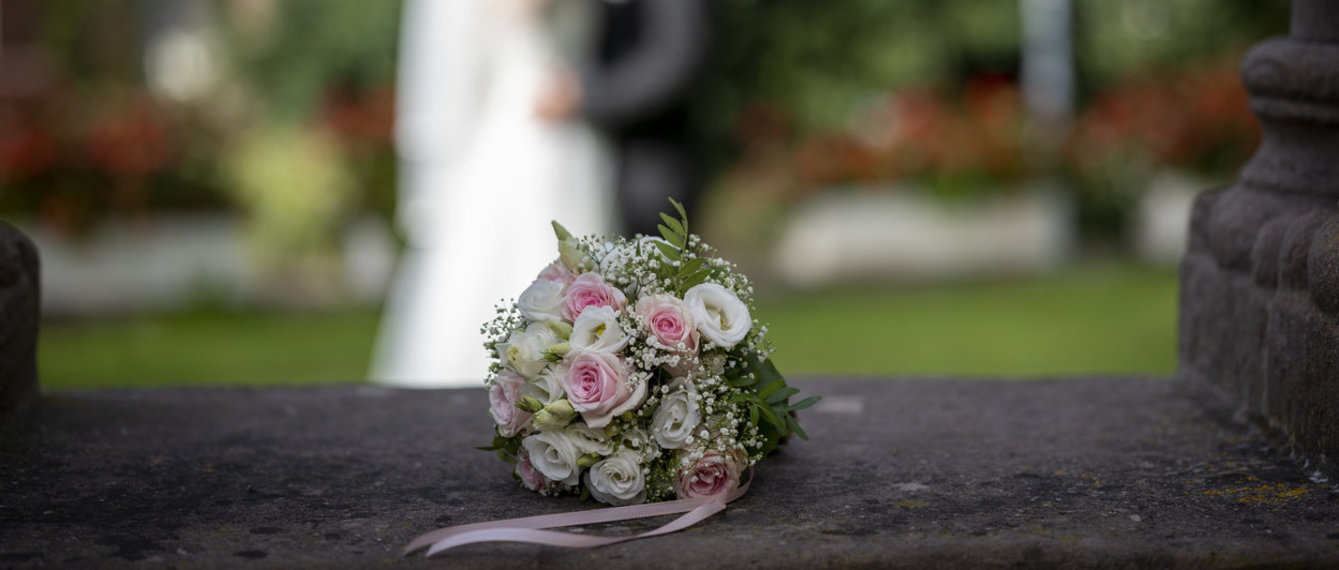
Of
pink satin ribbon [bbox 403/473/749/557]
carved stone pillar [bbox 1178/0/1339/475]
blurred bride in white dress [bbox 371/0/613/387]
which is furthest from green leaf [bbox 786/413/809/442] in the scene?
blurred bride in white dress [bbox 371/0/613/387]

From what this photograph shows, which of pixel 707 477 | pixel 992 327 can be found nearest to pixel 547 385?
pixel 707 477

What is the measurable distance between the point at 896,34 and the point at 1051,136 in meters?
1.28

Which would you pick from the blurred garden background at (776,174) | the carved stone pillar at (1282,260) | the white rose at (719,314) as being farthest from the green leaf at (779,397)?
the blurred garden background at (776,174)

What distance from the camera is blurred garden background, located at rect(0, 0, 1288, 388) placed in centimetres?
789

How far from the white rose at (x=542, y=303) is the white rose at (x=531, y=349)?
0.05 ft

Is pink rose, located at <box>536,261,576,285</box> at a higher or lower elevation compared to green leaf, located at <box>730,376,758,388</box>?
higher

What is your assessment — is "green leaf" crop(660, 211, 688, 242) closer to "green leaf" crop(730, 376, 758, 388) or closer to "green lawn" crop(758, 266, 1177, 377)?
"green leaf" crop(730, 376, 758, 388)

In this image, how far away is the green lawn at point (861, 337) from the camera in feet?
23.3

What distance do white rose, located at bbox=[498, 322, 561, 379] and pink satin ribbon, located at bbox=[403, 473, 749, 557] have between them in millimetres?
214

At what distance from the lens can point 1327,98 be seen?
2574 mm

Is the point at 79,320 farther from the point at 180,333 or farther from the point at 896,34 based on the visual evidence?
the point at 896,34

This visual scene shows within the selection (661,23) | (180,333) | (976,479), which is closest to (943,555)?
(976,479)

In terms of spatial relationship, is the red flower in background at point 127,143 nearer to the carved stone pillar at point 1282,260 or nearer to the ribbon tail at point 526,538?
the carved stone pillar at point 1282,260

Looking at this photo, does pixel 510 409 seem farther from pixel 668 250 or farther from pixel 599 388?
pixel 668 250
